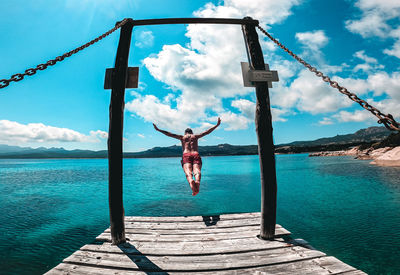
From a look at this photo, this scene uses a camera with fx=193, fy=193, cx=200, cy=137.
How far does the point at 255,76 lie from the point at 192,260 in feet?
14.3

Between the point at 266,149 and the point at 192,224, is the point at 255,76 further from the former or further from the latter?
the point at 192,224

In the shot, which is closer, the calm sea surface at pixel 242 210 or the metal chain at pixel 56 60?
the metal chain at pixel 56 60

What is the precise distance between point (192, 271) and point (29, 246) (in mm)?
10124

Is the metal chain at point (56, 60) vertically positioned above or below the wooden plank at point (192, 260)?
above

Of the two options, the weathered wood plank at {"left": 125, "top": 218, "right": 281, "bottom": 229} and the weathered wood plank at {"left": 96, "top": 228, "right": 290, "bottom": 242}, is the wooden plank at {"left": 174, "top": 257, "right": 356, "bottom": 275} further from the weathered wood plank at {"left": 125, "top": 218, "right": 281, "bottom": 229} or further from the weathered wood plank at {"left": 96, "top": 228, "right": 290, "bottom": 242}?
the weathered wood plank at {"left": 125, "top": 218, "right": 281, "bottom": 229}

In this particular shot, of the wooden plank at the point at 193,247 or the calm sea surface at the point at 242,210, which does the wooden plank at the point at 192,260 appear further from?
the calm sea surface at the point at 242,210

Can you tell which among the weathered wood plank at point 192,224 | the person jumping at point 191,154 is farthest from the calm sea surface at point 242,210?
the person jumping at point 191,154

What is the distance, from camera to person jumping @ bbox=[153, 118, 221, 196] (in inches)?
279

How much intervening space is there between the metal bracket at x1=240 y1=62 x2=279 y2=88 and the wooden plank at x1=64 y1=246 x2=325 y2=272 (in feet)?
12.5

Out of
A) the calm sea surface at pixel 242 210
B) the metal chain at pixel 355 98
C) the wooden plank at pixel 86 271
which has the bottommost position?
the calm sea surface at pixel 242 210

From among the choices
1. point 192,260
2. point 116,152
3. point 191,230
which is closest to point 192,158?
point 191,230

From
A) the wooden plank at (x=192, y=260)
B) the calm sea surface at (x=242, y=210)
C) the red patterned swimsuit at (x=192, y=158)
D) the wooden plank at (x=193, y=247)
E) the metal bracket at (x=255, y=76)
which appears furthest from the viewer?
the calm sea surface at (x=242, y=210)

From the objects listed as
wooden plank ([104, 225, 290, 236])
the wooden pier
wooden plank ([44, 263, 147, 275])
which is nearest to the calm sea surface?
wooden plank ([104, 225, 290, 236])

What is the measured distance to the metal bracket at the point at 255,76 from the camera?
15.8 feet
